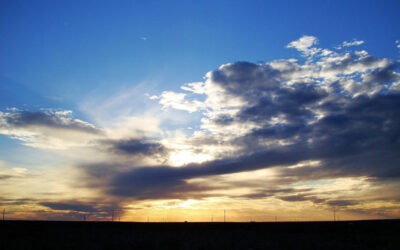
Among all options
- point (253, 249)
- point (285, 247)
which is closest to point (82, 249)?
point (253, 249)

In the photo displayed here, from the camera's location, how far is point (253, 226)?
162ft

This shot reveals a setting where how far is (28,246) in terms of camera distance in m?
28.8

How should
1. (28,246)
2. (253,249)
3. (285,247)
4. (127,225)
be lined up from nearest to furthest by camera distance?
(28,246), (253,249), (285,247), (127,225)

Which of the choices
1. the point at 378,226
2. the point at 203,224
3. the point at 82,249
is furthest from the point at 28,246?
the point at 378,226

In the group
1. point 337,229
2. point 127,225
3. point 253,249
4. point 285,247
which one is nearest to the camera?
point 253,249

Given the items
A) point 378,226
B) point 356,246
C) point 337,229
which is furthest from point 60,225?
point 378,226

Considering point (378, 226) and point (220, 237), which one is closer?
point (220, 237)

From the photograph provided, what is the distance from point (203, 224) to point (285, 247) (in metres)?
17.5

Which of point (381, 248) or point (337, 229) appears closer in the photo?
point (381, 248)

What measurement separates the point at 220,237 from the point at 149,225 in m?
13.3

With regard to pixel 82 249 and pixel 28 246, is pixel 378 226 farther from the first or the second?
pixel 28 246

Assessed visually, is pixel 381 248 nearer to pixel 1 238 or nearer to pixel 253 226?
pixel 253 226

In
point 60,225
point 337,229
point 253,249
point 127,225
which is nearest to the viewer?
point 253,249

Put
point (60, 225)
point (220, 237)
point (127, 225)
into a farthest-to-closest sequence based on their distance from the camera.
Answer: point (127, 225) → point (60, 225) → point (220, 237)
